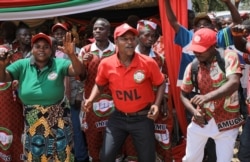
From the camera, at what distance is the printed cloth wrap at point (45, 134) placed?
3826 millimetres

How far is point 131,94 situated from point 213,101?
0.76m

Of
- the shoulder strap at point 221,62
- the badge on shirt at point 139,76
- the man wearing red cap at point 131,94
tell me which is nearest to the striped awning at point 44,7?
the man wearing red cap at point 131,94

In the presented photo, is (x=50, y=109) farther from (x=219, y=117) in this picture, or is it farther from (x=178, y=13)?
(x=178, y=13)

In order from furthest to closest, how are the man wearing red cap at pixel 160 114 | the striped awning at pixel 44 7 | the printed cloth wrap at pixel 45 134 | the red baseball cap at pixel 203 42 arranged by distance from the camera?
the striped awning at pixel 44 7 < the man wearing red cap at pixel 160 114 < the printed cloth wrap at pixel 45 134 < the red baseball cap at pixel 203 42

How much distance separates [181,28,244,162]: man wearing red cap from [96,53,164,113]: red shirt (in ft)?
1.09

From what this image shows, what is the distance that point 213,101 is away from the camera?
12.3 feet

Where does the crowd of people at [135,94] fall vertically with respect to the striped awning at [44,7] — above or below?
below

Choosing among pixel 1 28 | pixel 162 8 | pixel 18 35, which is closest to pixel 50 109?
pixel 18 35

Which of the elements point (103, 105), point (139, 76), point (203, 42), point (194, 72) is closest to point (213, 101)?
point (194, 72)

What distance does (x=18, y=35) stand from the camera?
486 centimetres

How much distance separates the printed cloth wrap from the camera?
3.83 meters

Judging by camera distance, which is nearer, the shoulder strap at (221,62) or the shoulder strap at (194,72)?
the shoulder strap at (221,62)

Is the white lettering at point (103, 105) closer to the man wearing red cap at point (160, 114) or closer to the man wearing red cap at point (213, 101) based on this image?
the man wearing red cap at point (160, 114)

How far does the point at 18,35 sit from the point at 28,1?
2.27 feet
